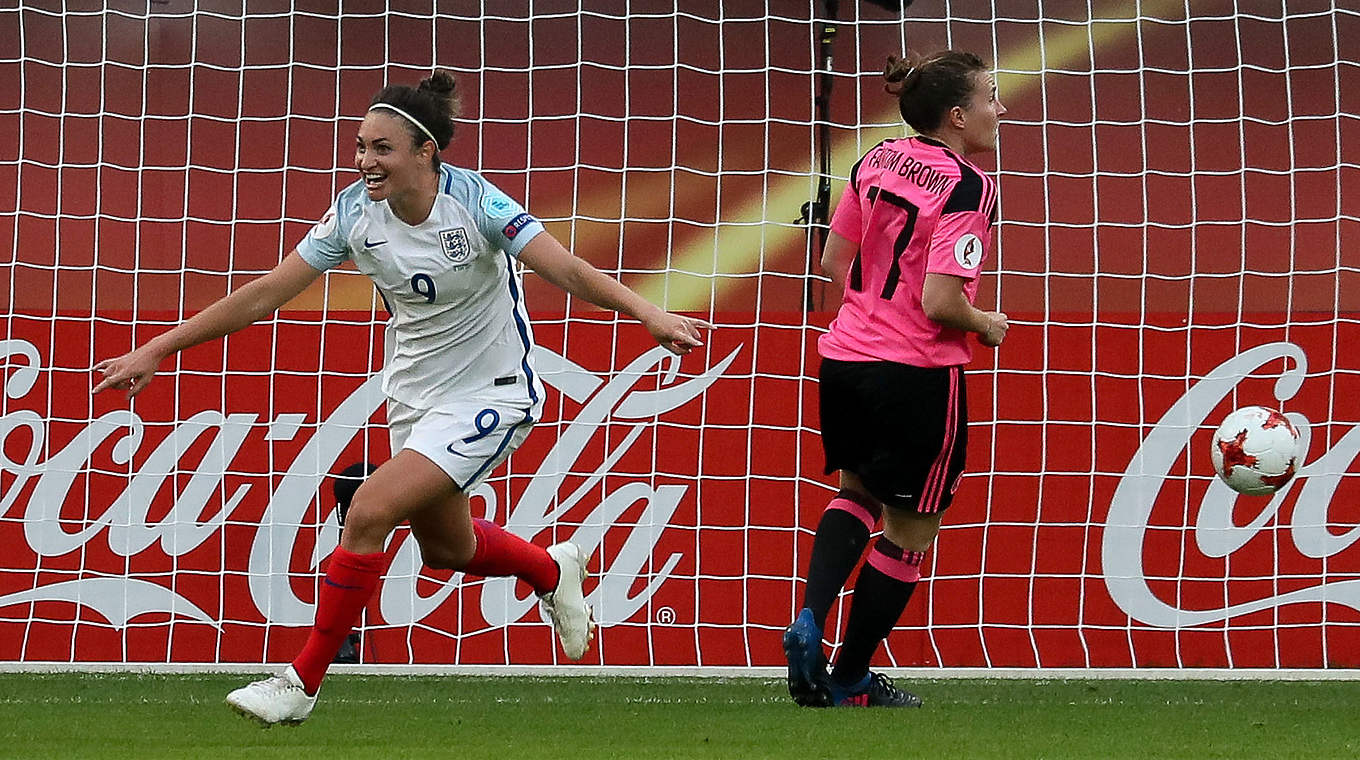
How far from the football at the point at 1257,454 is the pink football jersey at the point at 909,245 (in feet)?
3.26

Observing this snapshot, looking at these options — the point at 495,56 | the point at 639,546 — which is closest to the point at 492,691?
the point at 639,546

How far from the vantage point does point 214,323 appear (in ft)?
14.9

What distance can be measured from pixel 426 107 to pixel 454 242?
1.11 feet

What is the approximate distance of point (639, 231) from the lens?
31.3 ft

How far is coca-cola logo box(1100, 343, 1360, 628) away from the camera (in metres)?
6.94

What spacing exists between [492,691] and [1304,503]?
308 cm

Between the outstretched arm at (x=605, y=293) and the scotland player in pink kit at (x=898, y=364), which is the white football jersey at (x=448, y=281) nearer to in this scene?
the outstretched arm at (x=605, y=293)

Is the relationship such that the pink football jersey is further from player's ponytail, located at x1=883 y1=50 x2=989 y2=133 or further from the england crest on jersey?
the england crest on jersey

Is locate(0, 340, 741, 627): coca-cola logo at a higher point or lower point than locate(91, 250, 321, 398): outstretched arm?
lower

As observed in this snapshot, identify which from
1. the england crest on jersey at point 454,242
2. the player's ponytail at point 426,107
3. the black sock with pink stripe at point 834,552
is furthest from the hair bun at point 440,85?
the black sock with pink stripe at point 834,552

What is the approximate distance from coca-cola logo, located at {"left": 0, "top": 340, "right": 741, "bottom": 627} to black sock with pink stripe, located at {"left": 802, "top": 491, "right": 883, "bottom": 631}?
1918mm

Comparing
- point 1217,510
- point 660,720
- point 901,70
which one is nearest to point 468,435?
point 660,720

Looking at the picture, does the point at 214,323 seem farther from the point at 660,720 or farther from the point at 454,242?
the point at 660,720

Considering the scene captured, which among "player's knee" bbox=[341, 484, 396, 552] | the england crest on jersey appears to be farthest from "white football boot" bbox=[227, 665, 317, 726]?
the england crest on jersey
